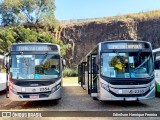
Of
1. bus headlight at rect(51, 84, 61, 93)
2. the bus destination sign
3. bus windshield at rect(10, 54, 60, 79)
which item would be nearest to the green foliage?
bus windshield at rect(10, 54, 60, 79)

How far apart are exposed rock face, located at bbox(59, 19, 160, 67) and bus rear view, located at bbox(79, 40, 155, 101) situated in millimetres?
30666

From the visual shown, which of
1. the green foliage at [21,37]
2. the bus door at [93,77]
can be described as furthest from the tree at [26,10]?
the bus door at [93,77]

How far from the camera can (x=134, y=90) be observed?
12547 mm

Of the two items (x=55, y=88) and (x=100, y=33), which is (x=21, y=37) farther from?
(x=55, y=88)

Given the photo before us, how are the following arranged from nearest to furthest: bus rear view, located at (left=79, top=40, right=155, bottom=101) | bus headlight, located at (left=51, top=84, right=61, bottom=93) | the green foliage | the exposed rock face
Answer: bus rear view, located at (left=79, top=40, right=155, bottom=101) → bus headlight, located at (left=51, top=84, right=61, bottom=93) → the green foliage → the exposed rock face

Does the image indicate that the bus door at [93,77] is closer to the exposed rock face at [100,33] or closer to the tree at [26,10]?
the exposed rock face at [100,33]

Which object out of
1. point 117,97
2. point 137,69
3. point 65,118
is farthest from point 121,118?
point 137,69

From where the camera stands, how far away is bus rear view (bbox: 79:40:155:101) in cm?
1254

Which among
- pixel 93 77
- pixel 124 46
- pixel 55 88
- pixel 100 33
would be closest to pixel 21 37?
pixel 100 33

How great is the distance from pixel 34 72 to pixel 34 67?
20 cm

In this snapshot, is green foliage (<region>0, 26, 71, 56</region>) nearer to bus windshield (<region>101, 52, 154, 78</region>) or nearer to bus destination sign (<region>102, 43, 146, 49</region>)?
bus destination sign (<region>102, 43, 146, 49</region>)

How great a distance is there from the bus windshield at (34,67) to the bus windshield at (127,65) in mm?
2069

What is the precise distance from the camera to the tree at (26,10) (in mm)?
47594

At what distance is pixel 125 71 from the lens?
12.8 m
